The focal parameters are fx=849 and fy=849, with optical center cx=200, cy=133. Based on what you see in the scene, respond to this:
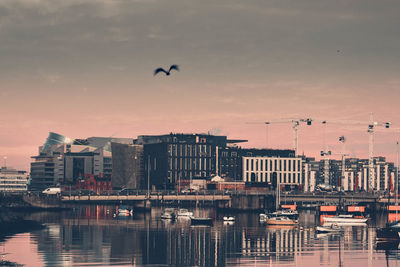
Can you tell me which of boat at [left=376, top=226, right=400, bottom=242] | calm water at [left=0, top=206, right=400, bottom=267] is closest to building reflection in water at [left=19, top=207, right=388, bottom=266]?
calm water at [left=0, top=206, right=400, bottom=267]

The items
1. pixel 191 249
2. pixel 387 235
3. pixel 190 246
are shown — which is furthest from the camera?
pixel 387 235

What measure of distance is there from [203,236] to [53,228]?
129 ft

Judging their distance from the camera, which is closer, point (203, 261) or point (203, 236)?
point (203, 261)

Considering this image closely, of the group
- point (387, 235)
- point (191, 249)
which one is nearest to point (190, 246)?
point (191, 249)

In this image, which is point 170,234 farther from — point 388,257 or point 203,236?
point 388,257

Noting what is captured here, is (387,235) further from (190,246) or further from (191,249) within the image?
(191,249)

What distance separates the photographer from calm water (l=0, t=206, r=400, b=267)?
133 meters

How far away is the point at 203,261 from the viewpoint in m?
133

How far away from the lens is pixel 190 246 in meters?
157

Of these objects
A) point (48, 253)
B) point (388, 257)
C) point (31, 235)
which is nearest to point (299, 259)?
point (388, 257)

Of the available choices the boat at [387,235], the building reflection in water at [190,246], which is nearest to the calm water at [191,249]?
the building reflection in water at [190,246]

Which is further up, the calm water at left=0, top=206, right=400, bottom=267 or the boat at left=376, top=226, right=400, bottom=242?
→ the boat at left=376, top=226, right=400, bottom=242

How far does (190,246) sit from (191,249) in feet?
18.1

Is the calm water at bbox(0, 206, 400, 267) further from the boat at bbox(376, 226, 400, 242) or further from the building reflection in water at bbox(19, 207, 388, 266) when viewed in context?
the boat at bbox(376, 226, 400, 242)
